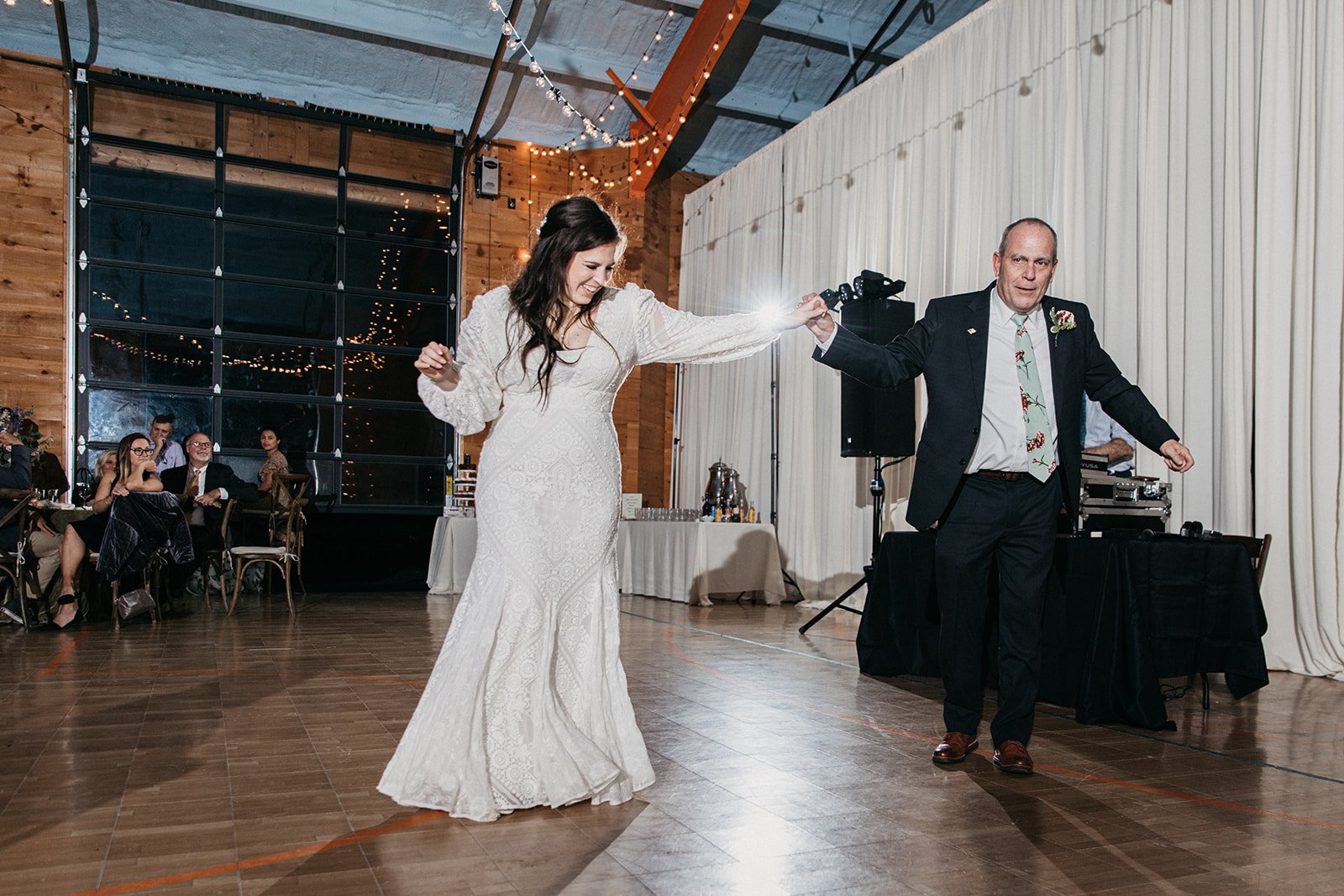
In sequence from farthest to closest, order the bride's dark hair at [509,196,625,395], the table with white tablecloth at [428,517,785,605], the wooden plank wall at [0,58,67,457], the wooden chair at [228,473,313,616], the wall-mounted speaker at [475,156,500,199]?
the wall-mounted speaker at [475,156,500,199], the wooden plank wall at [0,58,67,457], the table with white tablecloth at [428,517,785,605], the wooden chair at [228,473,313,616], the bride's dark hair at [509,196,625,395]

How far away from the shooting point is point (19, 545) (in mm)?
6336

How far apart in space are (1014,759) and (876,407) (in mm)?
3665

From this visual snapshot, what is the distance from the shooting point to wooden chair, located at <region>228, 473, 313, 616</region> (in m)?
7.64

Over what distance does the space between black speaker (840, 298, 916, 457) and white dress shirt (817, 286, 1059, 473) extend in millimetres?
3226

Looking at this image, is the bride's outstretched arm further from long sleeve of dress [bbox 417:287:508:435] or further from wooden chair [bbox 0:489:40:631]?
wooden chair [bbox 0:489:40:631]

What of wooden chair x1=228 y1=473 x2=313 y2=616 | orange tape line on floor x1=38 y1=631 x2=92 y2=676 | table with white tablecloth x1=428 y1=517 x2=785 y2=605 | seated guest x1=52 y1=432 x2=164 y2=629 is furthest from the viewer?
table with white tablecloth x1=428 y1=517 x2=785 y2=605

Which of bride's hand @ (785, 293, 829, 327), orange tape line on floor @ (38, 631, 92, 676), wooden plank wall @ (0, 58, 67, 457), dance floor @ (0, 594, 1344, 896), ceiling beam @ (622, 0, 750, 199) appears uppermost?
ceiling beam @ (622, 0, 750, 199)

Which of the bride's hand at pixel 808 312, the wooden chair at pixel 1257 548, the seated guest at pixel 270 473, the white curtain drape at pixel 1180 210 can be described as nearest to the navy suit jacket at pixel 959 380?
the bride's hand at pixel 808 312

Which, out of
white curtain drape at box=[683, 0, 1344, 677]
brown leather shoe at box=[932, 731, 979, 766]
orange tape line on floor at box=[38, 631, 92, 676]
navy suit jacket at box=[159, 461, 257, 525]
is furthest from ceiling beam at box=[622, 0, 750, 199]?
brown leather shoe at box=[932, 731, 979, 766]

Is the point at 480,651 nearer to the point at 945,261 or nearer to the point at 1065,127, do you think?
the point at 1065,127

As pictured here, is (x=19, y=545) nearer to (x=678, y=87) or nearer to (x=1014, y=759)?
(x=1014, y=759)

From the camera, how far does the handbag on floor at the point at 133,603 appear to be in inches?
260

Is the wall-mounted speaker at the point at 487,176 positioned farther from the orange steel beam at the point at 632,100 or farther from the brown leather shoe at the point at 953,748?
the brown leather shoe at the point at 953,748

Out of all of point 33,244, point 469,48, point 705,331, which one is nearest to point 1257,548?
point 705,331
